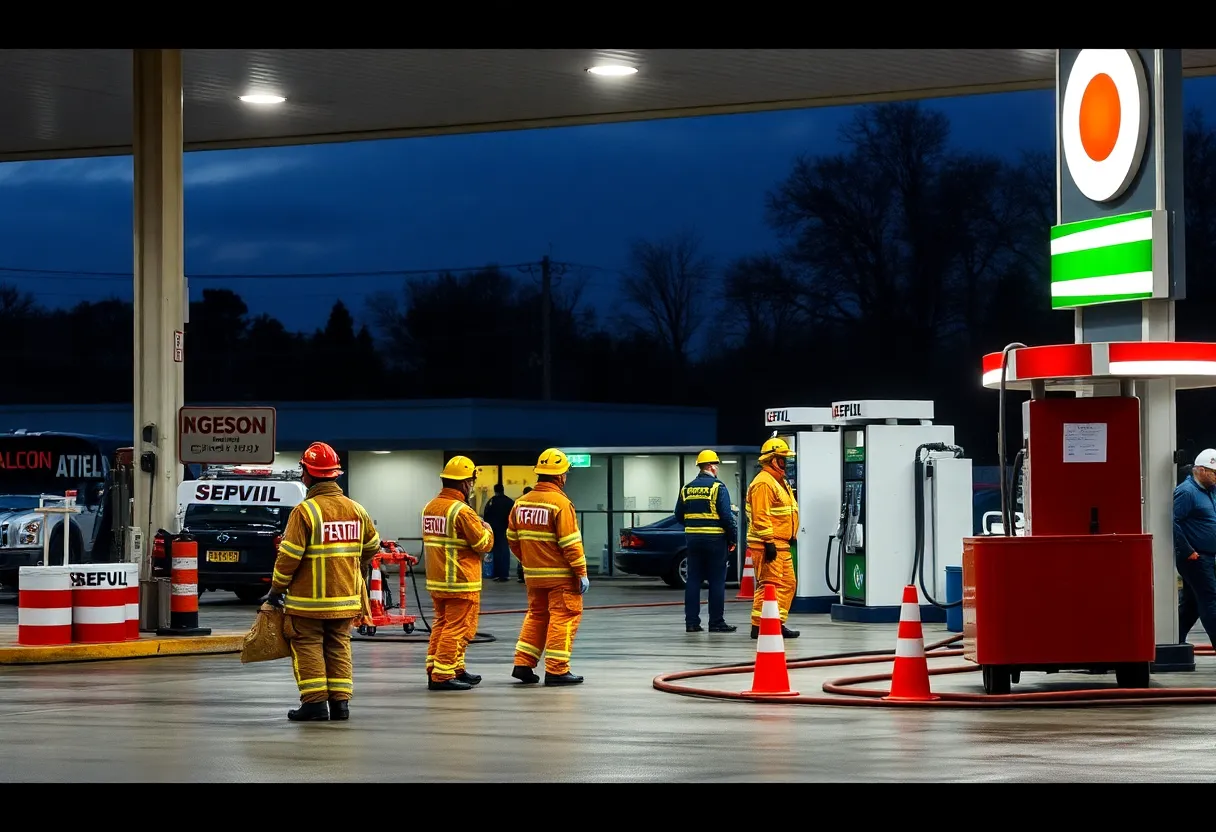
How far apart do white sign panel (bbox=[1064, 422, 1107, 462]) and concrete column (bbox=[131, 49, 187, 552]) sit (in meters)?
9.13

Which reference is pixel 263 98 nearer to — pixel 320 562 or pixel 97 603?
pixel 97 603

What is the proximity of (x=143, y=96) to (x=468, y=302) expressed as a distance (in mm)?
61753

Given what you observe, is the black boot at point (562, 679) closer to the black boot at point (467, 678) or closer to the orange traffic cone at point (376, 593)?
the black boot at point (467, 678)

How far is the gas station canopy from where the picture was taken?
60.4 feet

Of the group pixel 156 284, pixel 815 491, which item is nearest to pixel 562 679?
pixel 156 284

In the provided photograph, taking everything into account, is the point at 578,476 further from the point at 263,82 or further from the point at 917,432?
the point at 263,82

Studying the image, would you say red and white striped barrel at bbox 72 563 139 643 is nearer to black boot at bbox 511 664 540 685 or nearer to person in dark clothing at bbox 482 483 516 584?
black boot at bbox 511 664 540 685

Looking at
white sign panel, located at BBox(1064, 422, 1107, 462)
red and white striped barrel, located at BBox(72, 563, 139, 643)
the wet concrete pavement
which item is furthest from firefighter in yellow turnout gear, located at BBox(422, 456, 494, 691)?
red and white striped barrel, located at BBox(72, 563, 139, 643)

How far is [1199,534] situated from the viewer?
50.9 feet

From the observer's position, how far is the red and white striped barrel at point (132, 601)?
1822cm
